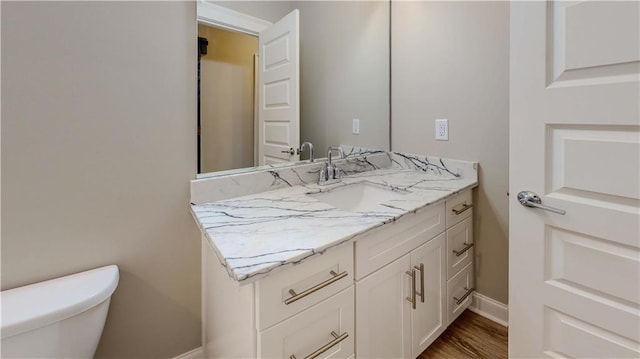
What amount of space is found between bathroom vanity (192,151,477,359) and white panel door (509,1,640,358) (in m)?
0.37

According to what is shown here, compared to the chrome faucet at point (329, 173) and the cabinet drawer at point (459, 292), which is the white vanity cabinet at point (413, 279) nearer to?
the cabinet drawer at point (459, 292)

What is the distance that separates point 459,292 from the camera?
67.2 inches

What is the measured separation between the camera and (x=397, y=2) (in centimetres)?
204

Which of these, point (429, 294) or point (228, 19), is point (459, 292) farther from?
point (228, 19)

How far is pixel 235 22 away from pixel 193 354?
1.51m

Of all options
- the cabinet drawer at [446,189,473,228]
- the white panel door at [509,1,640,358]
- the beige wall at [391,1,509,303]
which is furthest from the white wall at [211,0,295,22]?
the cabinet drawer at [446,189,473,228]

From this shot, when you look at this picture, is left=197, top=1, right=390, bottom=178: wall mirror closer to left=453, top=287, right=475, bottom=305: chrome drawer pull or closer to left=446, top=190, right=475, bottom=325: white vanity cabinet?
left=446, top=190, right=475, bottom=325: white vanity cabinet

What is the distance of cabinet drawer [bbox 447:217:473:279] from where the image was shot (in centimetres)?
159

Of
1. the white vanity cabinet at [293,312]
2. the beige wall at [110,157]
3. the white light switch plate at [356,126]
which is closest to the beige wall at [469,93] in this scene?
the white light switch plate at [356,126]

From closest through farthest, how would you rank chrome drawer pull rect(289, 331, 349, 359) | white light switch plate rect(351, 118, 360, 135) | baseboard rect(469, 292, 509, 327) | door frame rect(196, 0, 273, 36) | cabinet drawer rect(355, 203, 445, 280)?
1. chrome drawer pull rect(289, 331, 349, 359)
2. cabinet drawer rect(355, 203, 445, 280)
3. door frame rect(196, 0, 273, 36)
4. baseboard rect(469, 292, 509, 327)
5. white light switch plate rect(351, 118, 360, 135)

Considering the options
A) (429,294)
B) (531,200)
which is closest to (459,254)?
(429,294)

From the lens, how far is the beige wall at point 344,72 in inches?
68.4

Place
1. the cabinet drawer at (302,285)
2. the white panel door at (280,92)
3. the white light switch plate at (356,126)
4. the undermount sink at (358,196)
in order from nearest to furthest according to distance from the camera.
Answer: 1. the cabinet drawer at (302,285)
2. the white panel door at (280,92)
3. the undermount sink at (358,196)
4. the white light switch plate at (356,126)

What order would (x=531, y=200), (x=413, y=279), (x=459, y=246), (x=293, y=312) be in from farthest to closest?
(x=459, y=246), (x=413, y=279), (x=531, y=200), (x=293, y=312)
